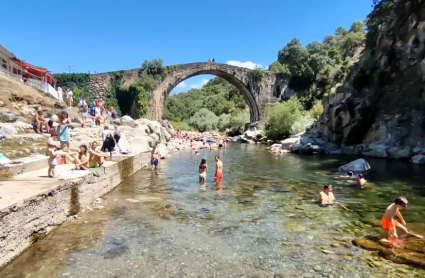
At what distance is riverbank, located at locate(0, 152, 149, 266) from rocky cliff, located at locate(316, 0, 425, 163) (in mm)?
18390

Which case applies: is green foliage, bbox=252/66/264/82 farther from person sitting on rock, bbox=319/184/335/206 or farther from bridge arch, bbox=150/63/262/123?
person sitting on rock, bbox=319/184/335/206

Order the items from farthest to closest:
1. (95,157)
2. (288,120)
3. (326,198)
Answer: (288,120), (95,157), (326,198)

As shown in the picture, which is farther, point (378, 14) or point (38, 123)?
point (378, 14)

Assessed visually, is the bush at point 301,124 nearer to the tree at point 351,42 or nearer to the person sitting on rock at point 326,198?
the person sitting on rock at point 326,198

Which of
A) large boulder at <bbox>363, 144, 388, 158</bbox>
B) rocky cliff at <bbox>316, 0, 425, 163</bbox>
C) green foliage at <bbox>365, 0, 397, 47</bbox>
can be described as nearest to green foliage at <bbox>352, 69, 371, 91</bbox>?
rocky cliff at <bbox>316, 0, 425, 163</bbox>

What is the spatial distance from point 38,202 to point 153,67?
117ft

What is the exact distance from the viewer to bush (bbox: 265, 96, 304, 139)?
3731 centimetres

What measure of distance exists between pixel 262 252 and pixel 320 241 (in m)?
1.33

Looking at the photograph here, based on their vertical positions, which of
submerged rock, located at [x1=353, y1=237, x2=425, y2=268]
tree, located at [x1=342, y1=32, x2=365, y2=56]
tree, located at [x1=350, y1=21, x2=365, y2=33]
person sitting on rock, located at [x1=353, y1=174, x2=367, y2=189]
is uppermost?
tree, located at [x1=350, y1=21, x2=365, y2=33]

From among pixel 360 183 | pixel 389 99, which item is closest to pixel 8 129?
pixel 360 183

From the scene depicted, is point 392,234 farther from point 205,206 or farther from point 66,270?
point 66,270

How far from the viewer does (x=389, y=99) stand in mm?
24875

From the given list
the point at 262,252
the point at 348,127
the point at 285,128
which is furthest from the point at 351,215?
the point at 285,128

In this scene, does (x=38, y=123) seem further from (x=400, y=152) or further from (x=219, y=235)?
(x=400, y=152)
